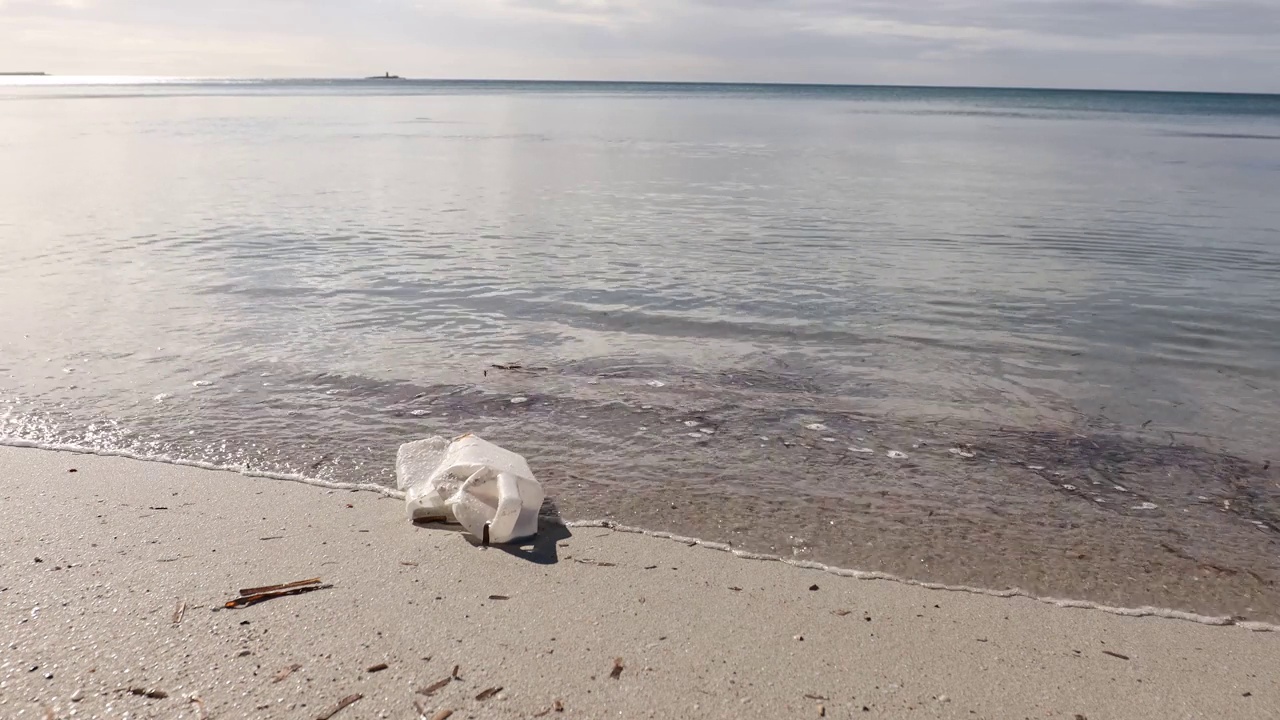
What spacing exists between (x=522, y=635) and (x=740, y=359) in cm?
408

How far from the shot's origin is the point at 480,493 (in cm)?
391

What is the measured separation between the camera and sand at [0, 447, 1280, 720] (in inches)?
105

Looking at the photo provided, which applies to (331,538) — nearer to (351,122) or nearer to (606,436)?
(606,436)

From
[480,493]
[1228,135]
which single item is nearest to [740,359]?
[480,493]

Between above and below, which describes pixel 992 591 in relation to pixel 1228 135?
below

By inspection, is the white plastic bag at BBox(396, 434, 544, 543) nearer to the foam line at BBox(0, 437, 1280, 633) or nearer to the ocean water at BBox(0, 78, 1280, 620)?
the foam line at BBox(0, 437, 1280, 633)

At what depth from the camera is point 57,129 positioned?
34812 millimetres

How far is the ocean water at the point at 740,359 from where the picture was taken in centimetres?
432

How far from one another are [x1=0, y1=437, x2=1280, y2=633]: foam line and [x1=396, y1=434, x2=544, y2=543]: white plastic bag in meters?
0.25

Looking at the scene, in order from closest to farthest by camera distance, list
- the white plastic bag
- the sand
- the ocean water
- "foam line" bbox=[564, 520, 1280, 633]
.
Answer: the sand, "foam line" bbox=[564, 520, 1280, 633], the white plastic bag, the ocean water

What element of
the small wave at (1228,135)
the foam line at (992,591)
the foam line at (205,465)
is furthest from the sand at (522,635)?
the small wave at (1228,135)

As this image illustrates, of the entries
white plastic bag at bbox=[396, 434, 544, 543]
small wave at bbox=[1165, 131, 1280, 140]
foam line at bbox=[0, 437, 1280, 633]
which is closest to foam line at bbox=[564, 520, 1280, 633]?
foam line at bbox=[0, 437, 1280, 633]

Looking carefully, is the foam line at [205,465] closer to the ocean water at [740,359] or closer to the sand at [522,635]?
the ocean water at [740,359]

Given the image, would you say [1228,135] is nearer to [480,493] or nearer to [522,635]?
[480,493]
